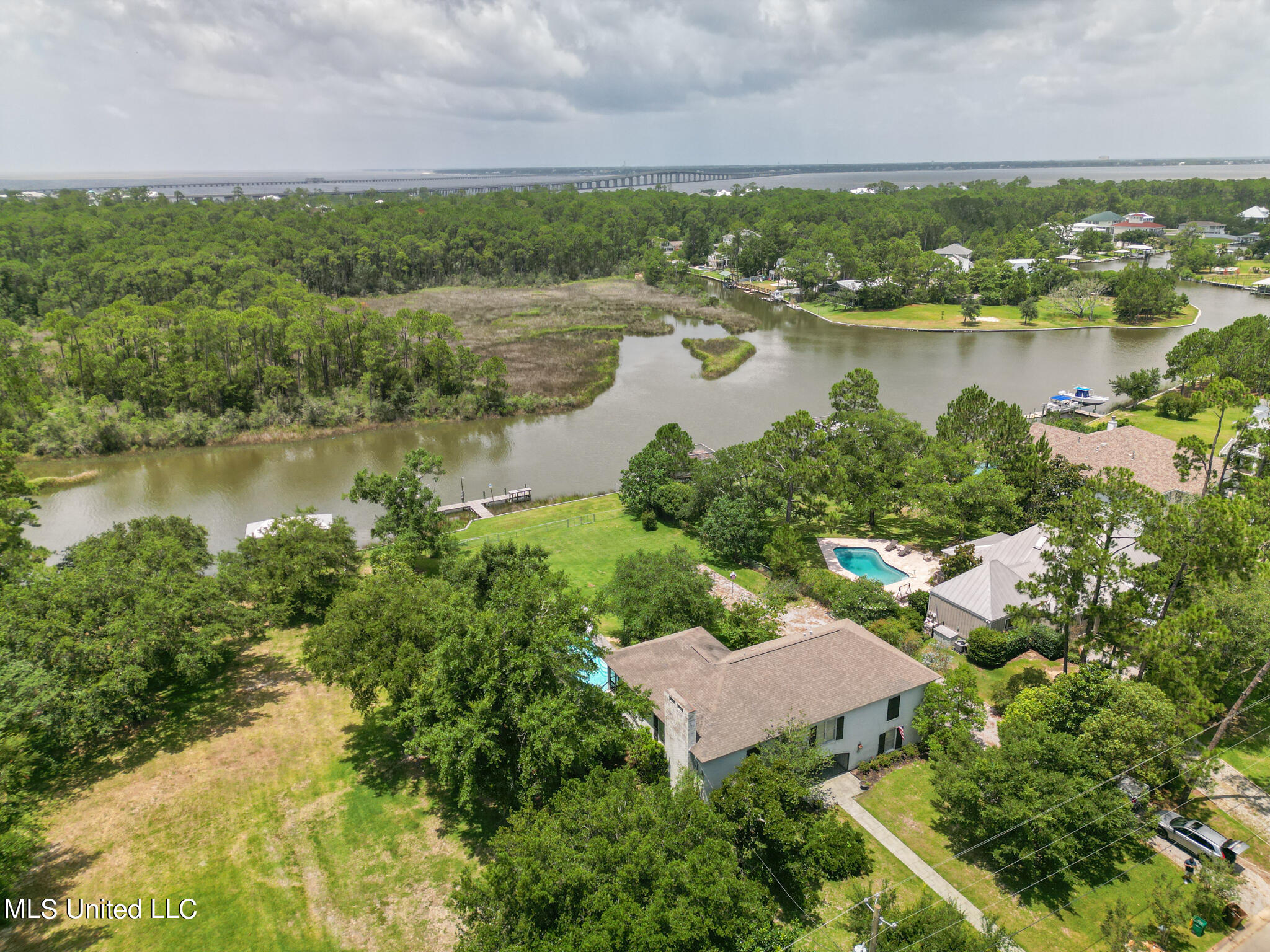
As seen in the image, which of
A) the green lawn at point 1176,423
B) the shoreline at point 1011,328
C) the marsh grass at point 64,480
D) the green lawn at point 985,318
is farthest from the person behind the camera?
the green lawn at point 985,318

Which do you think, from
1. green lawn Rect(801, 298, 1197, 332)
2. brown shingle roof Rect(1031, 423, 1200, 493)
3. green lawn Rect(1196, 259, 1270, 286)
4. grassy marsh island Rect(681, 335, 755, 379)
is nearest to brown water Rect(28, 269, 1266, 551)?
grassy marsh island Rect(681, 335, 755, 379)

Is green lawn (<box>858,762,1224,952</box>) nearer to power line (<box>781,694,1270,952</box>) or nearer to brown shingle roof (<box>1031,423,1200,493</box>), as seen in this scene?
power line (<box>781,694,1270,952</box>)

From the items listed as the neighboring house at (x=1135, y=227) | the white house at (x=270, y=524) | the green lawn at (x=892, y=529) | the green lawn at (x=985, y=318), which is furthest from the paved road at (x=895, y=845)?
the neighboring house at (x=1135, y=227)

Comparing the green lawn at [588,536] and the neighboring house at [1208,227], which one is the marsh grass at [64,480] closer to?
the green lawn at [588,536]

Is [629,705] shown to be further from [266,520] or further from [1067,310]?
[1067,310]

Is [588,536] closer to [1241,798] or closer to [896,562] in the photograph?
[896,562]

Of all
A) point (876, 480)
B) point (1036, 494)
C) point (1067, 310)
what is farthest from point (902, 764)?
point (1067, 310)
